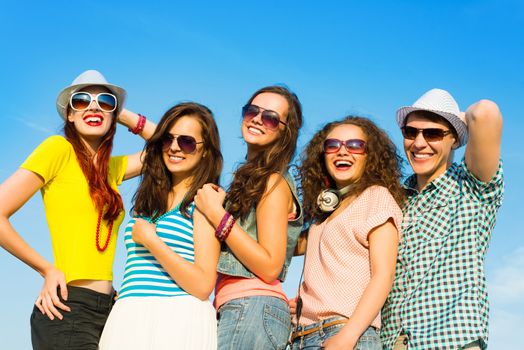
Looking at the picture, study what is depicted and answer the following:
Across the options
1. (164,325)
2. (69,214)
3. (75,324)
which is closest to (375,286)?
(164,325)

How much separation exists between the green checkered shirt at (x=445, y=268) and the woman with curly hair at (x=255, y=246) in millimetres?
1001

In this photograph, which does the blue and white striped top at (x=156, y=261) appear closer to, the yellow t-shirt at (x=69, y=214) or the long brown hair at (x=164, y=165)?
the long brown hair at (x=164, y=165)

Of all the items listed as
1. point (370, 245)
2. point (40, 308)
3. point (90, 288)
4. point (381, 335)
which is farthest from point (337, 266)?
point (40, 308)

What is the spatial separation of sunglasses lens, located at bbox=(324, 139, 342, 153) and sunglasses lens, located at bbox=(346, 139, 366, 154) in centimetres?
8

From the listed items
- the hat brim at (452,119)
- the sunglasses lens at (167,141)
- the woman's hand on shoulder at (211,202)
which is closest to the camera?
the woman's hand on shoulder at (211,202)

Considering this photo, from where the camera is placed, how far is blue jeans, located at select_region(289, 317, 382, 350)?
4.71 metres

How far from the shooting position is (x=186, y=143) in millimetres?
5582

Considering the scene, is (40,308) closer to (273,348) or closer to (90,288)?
(90,288)

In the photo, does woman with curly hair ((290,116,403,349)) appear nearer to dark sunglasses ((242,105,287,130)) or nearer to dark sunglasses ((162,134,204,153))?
dark sunglasses ((242,105,287,130))

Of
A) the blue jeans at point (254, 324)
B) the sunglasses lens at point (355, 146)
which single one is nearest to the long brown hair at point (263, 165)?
the sunglasses lens at point (355, 146)

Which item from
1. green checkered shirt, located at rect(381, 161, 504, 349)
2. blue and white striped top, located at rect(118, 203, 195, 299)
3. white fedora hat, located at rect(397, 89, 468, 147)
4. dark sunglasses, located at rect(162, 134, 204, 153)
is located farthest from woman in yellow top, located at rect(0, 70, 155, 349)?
white fedora hat, located at rect(397, 89, 468, 147)

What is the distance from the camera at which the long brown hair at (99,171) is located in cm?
579

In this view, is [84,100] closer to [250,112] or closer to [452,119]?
[250,112]

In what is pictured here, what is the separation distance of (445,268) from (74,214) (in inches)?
133
